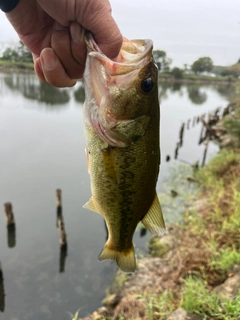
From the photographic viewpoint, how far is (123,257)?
210cm

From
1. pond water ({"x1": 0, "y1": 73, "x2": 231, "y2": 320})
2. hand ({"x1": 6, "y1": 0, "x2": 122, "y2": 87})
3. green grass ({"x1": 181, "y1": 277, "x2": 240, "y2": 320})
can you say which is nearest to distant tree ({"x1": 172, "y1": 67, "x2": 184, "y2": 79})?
pond water ({"x1": 0, "y1": 73, "x2": 231, "y2": 320})

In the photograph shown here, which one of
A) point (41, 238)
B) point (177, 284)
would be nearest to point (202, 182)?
point (41, 238)

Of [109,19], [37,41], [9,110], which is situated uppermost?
[109,19]

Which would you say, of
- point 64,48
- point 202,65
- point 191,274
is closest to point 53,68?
point 64,48

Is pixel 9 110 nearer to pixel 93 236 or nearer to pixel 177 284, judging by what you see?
pixel 93 236

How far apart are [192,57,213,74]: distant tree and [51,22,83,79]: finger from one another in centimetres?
9488

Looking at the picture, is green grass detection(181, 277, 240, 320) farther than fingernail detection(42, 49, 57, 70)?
Yes

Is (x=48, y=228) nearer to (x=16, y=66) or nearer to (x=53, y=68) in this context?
(x=53, y=68)

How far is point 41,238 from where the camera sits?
378 inches

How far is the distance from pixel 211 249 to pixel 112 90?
4.84 m

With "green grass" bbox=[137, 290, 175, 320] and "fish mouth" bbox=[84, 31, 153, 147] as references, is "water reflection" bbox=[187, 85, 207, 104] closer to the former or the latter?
"green grass" bbox=[137, 290, 175, 320]

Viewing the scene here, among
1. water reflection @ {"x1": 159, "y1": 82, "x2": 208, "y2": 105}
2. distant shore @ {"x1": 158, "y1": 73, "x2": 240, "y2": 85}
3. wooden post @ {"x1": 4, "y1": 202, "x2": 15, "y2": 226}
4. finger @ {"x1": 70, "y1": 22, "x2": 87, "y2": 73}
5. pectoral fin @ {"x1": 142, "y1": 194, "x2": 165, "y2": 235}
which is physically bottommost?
distant shore @ {"x1": 158, "y1": 73, "x2": 240, "y2": 85}

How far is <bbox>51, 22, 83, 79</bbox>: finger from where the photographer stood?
1624mm

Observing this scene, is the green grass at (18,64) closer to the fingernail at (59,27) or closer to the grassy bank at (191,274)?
the grassy bank at (191,274)
